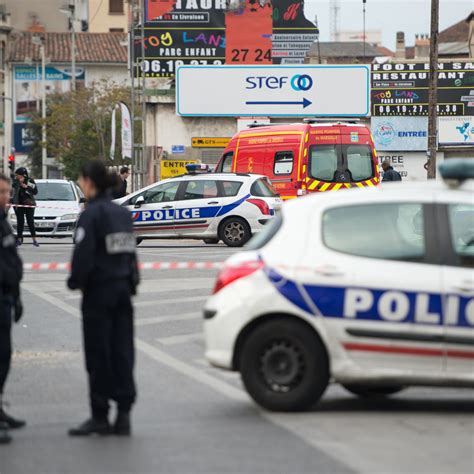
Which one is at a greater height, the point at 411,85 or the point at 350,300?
the point at 411,85

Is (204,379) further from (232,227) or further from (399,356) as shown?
(232,227)

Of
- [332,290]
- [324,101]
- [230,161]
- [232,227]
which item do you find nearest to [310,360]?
[332,290]

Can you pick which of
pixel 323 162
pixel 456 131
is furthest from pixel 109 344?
pixel 456 131

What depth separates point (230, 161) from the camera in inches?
1364

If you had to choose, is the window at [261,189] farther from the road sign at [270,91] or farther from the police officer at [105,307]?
the road sign at [270,91]

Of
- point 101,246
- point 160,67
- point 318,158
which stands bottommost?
point 318,158

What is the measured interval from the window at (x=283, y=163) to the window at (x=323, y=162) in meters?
0.53

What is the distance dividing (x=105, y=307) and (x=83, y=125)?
7047 centimetres

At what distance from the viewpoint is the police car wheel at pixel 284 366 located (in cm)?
917

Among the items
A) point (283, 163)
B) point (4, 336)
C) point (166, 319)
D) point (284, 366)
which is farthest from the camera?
point (283, 163)

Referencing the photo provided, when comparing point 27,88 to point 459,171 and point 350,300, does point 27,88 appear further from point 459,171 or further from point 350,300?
point 350,300

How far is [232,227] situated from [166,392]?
18.8 m

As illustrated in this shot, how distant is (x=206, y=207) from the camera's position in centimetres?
2931

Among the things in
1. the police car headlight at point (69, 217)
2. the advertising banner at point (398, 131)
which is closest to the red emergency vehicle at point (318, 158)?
the police car headlight at point (69, 217)
